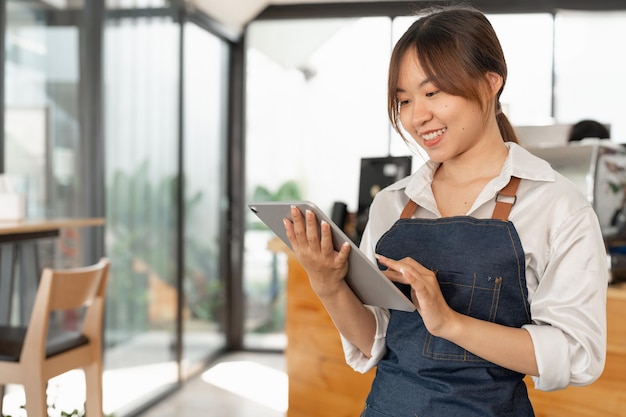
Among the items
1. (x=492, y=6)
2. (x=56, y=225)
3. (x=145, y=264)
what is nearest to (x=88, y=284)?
(x=56, y=225)

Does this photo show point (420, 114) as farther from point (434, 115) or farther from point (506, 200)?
point (506, 200)

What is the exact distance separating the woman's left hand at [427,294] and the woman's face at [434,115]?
22 centimetres

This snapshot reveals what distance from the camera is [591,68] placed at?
16.7 ft

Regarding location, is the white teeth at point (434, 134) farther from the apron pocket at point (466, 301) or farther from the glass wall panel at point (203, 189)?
the glass wall panel at point (203, 189)

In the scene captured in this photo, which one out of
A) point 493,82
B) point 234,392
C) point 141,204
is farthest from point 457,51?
point 234,392

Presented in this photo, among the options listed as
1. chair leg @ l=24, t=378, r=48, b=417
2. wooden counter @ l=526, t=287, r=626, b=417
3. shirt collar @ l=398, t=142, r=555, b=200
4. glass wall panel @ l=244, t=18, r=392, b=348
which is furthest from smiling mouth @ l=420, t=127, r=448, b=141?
glass wall panel @ l=244, t=18, r=392, b=348

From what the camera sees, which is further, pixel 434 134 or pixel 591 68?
pixel 591 68

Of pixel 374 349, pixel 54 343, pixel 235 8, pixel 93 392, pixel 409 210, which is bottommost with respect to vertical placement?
pixel 93 392

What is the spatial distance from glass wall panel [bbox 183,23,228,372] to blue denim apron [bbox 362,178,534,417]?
3868mm

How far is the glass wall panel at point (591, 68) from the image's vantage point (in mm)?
5035

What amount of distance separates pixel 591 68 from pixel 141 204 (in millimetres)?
3186

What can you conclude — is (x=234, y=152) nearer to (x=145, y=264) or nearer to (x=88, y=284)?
(x=145, y=264)

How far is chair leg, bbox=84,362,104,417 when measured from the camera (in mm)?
2723

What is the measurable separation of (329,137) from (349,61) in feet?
1.91
